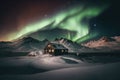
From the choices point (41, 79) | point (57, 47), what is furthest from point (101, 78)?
point (57, 47)

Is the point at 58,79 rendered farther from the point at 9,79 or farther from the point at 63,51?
the point at 63,51

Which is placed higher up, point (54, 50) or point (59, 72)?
point (54, 50)

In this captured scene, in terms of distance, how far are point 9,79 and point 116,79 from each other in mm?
16947

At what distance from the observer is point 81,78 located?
28938 mm

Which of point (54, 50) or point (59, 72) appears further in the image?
point (54, 50)

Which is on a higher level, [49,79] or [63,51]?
[63,51]

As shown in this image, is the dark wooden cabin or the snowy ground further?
the dark wooden cabin


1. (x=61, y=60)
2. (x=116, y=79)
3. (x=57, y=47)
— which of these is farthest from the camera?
(x=57, y=47)

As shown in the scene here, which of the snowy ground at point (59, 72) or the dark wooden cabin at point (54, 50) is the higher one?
Result: the dark wooden cabin at point (54, 50)

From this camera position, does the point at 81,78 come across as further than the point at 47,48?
No

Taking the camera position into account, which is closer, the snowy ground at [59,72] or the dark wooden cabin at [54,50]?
the snowy ground at [59,72]

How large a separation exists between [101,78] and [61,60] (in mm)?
25767

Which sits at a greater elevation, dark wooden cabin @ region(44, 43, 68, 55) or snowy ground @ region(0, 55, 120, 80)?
dark wooden cabin @ region(44, 43, 68, 55)

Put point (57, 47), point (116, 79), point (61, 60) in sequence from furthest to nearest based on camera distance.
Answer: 1. point (57, 47)
2. point (61, 60)
3. point (116, 79)
